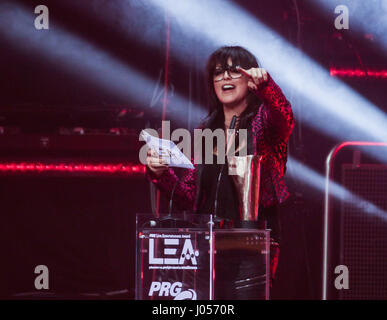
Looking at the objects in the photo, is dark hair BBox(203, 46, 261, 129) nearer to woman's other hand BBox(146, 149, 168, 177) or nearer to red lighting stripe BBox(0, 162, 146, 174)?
woman's other hand BBox(146, 149, 168, 177)

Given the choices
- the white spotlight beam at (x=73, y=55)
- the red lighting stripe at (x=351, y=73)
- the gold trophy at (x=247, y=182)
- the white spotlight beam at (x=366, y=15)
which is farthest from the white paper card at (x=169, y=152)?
the white spotlight beam at (x=366, y=15)

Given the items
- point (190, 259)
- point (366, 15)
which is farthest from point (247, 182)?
point (366, 15)

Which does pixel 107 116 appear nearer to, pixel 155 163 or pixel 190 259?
pixel 155 163

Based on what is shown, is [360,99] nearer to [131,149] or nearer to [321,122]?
[321,122]

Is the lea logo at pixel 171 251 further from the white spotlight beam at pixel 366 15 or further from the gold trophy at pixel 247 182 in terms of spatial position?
the white spotlight beam at pixel 366 15

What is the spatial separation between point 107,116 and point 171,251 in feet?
6.58

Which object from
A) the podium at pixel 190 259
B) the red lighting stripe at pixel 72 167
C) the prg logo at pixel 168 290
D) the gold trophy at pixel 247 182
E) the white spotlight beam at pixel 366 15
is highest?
the white spotlight beam at pixel 366 15

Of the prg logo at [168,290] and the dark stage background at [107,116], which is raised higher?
the dark stage background at [107,116]

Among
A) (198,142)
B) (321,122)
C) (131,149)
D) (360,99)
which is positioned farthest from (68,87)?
(360,99)

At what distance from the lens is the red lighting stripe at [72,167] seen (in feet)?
11.6

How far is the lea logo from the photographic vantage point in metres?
1.78

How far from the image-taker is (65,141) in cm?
350

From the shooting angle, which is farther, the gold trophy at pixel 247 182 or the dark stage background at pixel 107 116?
the dark stage background at pixel 107 116

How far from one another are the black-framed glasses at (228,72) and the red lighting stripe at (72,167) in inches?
41.8
